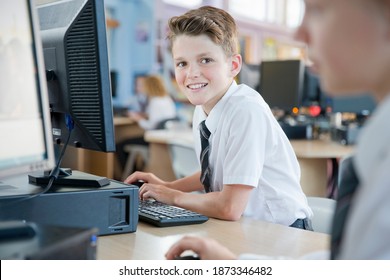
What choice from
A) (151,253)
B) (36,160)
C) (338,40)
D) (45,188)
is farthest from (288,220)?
(338,40)

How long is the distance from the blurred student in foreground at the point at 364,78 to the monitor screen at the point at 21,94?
0.51 meters

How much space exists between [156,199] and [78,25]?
0.56m

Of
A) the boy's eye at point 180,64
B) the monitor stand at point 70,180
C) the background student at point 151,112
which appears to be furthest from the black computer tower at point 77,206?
the background student at point 151,112

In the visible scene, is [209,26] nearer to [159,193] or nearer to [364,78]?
[159,193]

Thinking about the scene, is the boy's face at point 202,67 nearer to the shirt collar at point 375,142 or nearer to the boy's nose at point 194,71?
the boy's nose at point 194,71

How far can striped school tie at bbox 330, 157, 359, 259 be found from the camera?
0.79 meters

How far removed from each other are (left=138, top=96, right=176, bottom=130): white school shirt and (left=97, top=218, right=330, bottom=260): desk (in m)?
4.02

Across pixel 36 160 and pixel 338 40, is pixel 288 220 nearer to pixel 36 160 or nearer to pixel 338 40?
pixel 36 160

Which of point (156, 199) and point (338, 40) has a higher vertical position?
point (338, 40)

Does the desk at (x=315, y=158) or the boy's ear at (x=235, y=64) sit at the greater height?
the boy's ear at (x=235, y=64)

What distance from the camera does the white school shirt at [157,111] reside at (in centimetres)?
539

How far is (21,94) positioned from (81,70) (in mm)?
281
